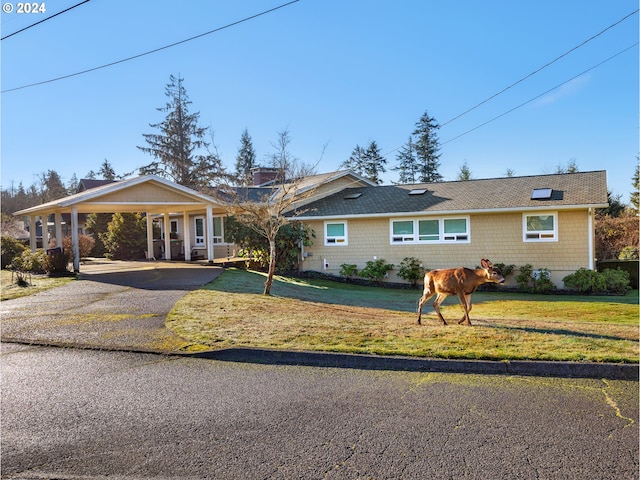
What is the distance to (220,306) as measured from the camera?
11219 millimetres

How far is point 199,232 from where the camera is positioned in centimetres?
2989

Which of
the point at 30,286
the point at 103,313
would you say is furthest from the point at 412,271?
the point at 30,286

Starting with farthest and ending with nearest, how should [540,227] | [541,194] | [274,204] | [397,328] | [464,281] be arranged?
[541,194] → [540,227] → [274,204] → [464,281] → [397,328]

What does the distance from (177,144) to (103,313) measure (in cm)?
4625

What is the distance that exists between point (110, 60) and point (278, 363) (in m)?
13.3

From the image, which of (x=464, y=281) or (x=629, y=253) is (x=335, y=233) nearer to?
(x=464, y=281)

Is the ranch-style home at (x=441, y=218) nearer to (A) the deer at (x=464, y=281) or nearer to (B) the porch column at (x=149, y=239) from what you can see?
(B) the porch column at (x=149, y=239)

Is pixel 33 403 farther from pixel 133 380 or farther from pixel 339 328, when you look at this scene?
pixel 339 328

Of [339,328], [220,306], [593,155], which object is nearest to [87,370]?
[339,328]

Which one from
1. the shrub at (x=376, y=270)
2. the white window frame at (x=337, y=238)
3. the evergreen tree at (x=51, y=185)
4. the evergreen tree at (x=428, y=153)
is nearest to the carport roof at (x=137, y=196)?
the white window frame at (x=337, y=238)

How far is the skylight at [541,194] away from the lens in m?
19.4

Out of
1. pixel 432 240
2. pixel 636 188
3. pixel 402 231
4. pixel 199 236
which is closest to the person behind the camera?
pixel 432 240

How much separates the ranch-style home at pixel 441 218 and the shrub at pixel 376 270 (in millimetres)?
340

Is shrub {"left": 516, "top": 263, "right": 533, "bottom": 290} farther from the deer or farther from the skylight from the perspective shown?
the deer
